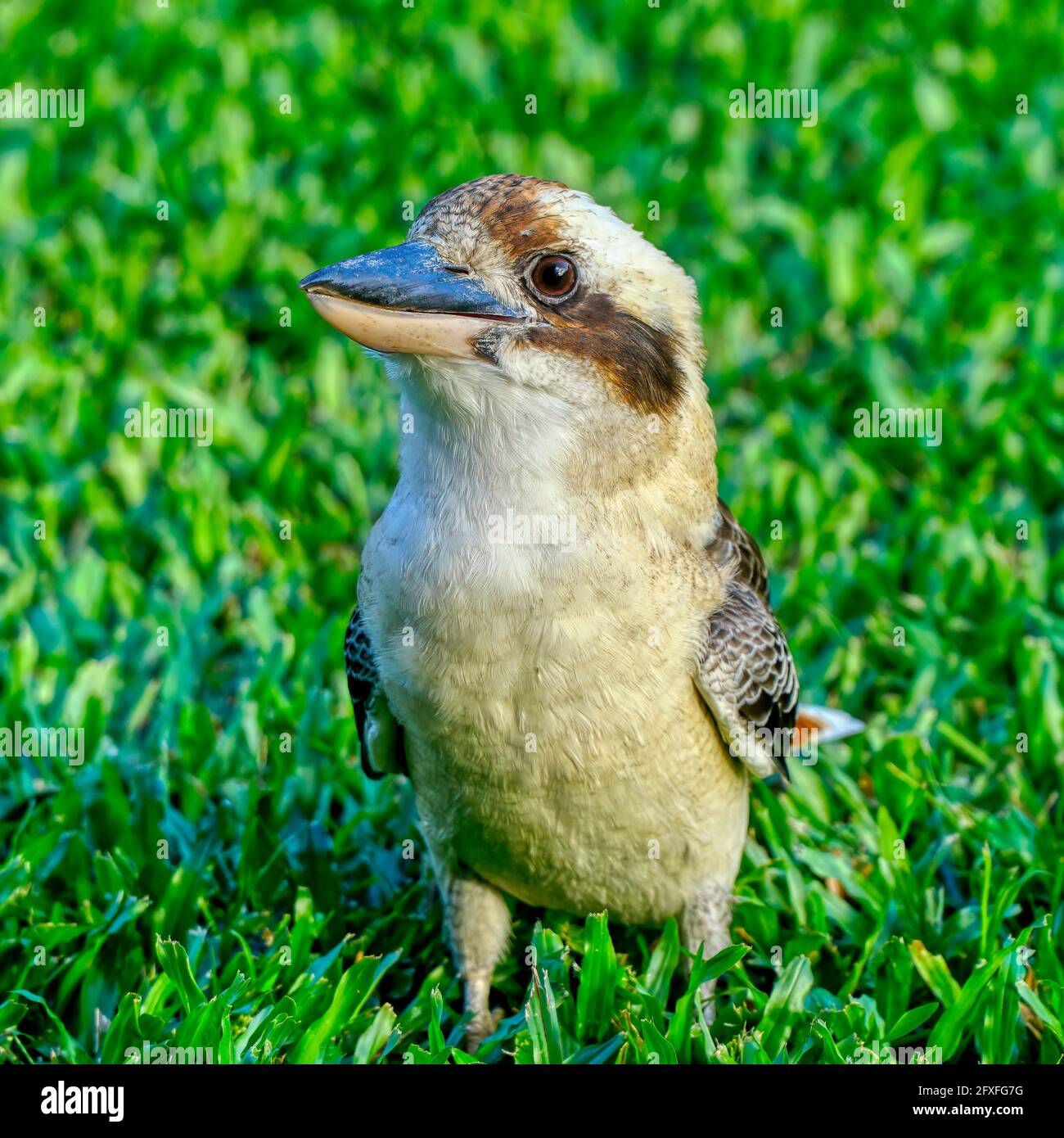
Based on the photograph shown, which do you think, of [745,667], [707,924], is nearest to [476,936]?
[707,924]

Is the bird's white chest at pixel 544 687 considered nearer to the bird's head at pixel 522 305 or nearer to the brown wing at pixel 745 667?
the brown wing at pixel 745 667

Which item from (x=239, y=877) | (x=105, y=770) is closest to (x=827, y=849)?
(x=239, y=877)

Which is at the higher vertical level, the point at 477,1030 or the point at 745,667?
the point at 745,667

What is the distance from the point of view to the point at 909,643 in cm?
508

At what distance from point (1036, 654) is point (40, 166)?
5127 mm

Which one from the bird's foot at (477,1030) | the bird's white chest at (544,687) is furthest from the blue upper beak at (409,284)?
the bird's foot at (477,1030)

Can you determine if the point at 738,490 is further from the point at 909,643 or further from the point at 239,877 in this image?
the point at 239,877

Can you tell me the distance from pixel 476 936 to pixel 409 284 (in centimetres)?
178

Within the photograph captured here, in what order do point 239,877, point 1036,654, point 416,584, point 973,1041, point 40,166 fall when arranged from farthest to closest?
point 40,166 < point 1036,654 < point 239,877 < point 973,1041 < point 416,584

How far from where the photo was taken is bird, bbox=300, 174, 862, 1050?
127 inches

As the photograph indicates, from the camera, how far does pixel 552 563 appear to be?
3.34m

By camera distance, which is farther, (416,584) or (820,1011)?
(820,1011)

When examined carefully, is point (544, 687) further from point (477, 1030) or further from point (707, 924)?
point (477, 1030)

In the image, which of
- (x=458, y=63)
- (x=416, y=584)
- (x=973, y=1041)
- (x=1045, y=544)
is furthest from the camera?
(x=458, y=63)
